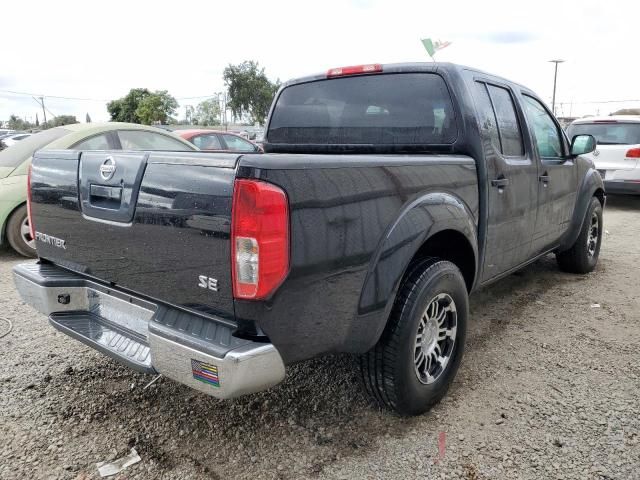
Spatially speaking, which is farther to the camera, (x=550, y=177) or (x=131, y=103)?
(x=131, y=103)

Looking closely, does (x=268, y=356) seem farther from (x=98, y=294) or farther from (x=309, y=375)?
(x=309, y=375)

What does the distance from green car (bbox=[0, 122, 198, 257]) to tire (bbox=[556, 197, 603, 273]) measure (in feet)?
14.1

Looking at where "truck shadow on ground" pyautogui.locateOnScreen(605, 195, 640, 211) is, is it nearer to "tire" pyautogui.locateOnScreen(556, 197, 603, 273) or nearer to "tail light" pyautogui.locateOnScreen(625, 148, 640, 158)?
"tail light" pyautogui.locateOnScreen(625, 148, 640, 158)

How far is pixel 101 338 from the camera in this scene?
2.44 m

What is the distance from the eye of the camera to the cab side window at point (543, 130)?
399 centimetres

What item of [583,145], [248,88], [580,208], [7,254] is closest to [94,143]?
[7,254]

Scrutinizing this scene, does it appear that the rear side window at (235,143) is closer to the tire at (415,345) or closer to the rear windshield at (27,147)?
the rear windshield at (27,147)

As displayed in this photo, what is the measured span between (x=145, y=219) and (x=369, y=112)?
181 centimetres

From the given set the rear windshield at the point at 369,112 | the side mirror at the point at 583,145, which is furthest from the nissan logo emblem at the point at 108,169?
the side mirror at the point at 583,145

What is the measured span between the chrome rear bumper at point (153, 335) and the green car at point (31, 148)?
134 inches

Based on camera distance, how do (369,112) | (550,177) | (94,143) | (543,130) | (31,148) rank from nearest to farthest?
(369,112)
(550,177)
(543,130)
(94,143)
(31,148)

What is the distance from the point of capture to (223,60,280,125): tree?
63.9 m

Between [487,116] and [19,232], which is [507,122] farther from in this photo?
[19,232]

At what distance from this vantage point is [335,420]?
8.86ft
